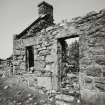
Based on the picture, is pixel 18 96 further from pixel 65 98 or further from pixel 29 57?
pixel 29 57

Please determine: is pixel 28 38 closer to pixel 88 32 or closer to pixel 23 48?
pixel 23 48

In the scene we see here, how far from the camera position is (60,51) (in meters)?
5.89

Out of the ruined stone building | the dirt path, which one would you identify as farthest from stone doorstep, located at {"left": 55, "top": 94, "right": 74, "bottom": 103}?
the dirt path

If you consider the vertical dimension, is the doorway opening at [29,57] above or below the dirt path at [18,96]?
above

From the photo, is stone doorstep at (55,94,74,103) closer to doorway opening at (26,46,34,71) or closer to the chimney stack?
doorway opening at (26,46,34,71)

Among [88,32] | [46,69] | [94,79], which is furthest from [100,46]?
[46,69]

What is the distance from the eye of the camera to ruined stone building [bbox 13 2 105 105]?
4418mm

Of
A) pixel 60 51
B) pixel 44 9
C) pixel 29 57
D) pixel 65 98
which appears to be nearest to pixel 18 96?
pixel 65 98

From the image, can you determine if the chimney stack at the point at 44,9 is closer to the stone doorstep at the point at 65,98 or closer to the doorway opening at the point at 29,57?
the doorway opening at the point at 29,57

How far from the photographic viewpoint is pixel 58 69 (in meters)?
5.82

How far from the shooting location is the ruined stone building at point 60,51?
442cm

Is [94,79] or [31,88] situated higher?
[94,79]

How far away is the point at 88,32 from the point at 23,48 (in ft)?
14.2

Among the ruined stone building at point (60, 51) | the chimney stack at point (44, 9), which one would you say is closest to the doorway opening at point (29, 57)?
the ruined stone building at point (60, 51)
